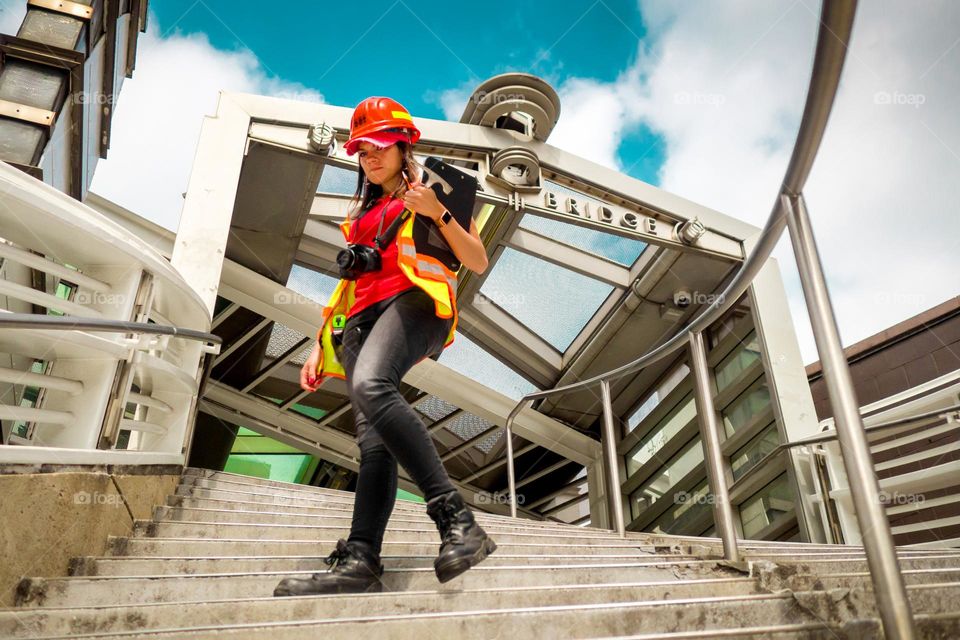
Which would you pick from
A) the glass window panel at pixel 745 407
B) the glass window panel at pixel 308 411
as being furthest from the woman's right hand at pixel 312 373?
the glass window panel at pixel 308 411

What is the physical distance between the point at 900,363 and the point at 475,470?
5967 mm

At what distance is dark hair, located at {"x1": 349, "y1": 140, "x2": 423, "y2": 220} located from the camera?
1744mm

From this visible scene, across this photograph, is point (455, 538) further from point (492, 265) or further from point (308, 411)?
point (308, 411)

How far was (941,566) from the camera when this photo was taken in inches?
75.5

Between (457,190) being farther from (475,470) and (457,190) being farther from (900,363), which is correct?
(475,470)

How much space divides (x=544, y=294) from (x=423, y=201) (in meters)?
5.64

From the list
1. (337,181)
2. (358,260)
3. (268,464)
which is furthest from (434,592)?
(268,464)

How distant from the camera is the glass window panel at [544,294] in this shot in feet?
22.0

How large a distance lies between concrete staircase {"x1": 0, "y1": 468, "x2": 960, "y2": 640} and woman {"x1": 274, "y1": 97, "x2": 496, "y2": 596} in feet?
0.40

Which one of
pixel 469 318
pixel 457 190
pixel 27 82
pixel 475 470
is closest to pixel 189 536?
pixel 457 190

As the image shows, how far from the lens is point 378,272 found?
66.1 inches

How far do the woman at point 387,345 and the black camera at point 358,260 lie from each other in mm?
23

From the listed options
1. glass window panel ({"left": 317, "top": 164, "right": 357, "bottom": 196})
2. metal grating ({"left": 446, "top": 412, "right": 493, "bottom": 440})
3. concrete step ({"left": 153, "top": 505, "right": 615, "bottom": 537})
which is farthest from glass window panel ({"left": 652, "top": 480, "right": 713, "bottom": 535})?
glass window panel ({"left": 317, "top": 164, "right": 357, "bottom": 196})

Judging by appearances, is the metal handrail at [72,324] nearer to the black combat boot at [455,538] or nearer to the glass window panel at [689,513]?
the black combat boot at [455,538]
